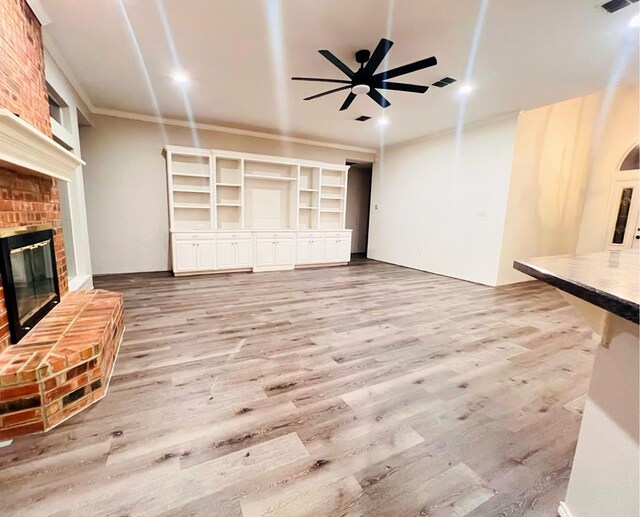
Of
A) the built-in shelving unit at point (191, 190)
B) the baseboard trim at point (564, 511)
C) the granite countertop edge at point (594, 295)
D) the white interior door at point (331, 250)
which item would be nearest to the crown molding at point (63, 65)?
the built-in shelving unit at point (191, 190)

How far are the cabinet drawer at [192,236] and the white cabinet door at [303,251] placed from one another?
1.79 metres

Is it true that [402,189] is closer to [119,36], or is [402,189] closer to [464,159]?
[464,159]

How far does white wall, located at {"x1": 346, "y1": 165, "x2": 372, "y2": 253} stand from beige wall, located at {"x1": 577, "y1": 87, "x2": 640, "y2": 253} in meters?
4.89

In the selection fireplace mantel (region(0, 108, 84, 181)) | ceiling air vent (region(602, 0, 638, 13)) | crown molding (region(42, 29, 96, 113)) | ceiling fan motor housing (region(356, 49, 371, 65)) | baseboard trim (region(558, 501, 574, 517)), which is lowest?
baseboard trim (region(558, 501, 574, 517))

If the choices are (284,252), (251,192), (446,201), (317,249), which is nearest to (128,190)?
(251,192)

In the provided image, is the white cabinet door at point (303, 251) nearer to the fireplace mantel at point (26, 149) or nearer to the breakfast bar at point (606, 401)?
the fireplace mantel at point (26, 149)

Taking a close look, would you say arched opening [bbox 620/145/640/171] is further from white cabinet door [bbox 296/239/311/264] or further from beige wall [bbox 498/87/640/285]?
white cabinet door [bbox 296/239/311/264]

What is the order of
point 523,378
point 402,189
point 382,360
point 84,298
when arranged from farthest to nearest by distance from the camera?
point 402,189, point 84,298, point 382,360, point 523,378

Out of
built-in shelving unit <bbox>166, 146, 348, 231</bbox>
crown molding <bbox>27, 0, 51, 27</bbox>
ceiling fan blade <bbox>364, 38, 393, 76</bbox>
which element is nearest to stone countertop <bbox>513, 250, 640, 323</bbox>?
ceiling fan blade <bbox>364, 38, 393, 76</bbox>

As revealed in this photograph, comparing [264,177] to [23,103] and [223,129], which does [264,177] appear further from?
[23,103]

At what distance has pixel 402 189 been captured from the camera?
6.90m

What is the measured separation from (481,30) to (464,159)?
3.15 metres

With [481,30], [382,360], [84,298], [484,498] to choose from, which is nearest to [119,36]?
[84,298]

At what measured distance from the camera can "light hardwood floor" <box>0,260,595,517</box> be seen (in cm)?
128
